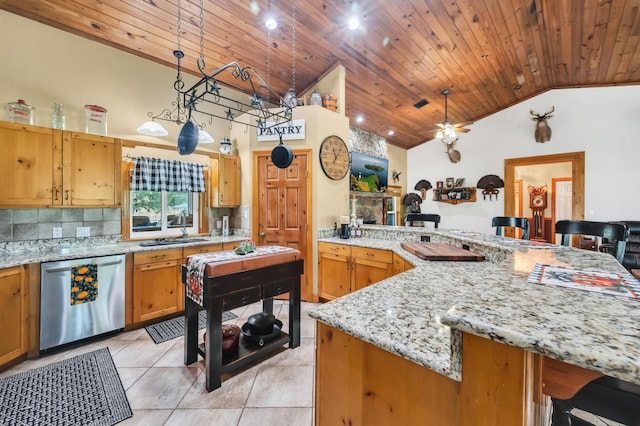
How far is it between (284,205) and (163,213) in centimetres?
172

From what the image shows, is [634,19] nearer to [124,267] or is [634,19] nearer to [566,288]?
[566,288]

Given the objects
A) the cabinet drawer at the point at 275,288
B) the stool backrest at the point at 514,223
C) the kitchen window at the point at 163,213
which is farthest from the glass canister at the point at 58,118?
the stool backrest at the point at 514,223

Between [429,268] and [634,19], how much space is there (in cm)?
406

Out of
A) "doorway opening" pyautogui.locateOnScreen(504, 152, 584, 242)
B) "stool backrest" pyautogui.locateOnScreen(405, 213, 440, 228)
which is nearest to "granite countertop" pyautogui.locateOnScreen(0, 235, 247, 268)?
"stool backrest" pyautogui.locateOnScreen(405, 213, 440, 228)

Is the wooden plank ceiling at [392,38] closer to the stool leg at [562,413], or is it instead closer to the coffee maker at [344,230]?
the coffee maker at [344,230]

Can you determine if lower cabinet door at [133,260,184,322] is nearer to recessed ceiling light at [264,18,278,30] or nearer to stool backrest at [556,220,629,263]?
recessed ceiling light at [264,18,278,30]

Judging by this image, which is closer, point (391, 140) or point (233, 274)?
point (233, 274)

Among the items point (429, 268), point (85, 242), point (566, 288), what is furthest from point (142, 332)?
point (566, 288)

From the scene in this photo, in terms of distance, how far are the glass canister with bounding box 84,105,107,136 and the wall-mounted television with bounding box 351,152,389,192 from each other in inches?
133

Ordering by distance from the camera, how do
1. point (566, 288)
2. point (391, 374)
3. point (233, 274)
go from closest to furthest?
point (391, 374) < point (566, 288) < point (233, 274)

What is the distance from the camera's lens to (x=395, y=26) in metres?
3.08

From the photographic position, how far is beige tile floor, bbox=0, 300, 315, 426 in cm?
176

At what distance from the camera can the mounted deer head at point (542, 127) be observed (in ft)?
17.6

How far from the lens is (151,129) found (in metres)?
3.28
